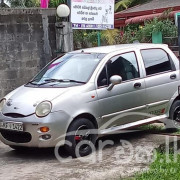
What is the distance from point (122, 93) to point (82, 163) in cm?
148

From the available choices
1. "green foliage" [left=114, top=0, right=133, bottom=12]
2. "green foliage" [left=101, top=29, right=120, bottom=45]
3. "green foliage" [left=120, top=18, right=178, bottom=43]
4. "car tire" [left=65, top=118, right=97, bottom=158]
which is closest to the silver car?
"car tire" [left=65, top=118, right=97, bottom=158]

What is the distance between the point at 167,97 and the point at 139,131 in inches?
35.0

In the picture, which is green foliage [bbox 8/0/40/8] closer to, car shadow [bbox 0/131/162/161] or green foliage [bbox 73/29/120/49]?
green foliage [bbox 73/29/120/49]

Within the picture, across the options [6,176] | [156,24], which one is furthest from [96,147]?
[156,24]

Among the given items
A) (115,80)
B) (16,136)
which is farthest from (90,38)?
(16,136)

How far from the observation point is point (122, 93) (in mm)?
6953

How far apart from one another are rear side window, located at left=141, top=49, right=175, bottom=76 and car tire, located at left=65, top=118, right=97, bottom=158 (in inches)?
64.1

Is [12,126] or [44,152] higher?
[12,126]

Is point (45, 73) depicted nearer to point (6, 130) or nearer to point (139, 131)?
point (6, 130)

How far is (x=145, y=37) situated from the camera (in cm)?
1284

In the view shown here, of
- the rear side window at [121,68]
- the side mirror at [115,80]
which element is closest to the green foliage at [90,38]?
the rear side window at [121,68]

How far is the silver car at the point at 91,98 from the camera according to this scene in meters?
6.23

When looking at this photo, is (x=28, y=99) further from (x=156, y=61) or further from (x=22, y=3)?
(x=22, y=3)

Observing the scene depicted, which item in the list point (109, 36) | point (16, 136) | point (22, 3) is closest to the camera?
point (16, 136)
